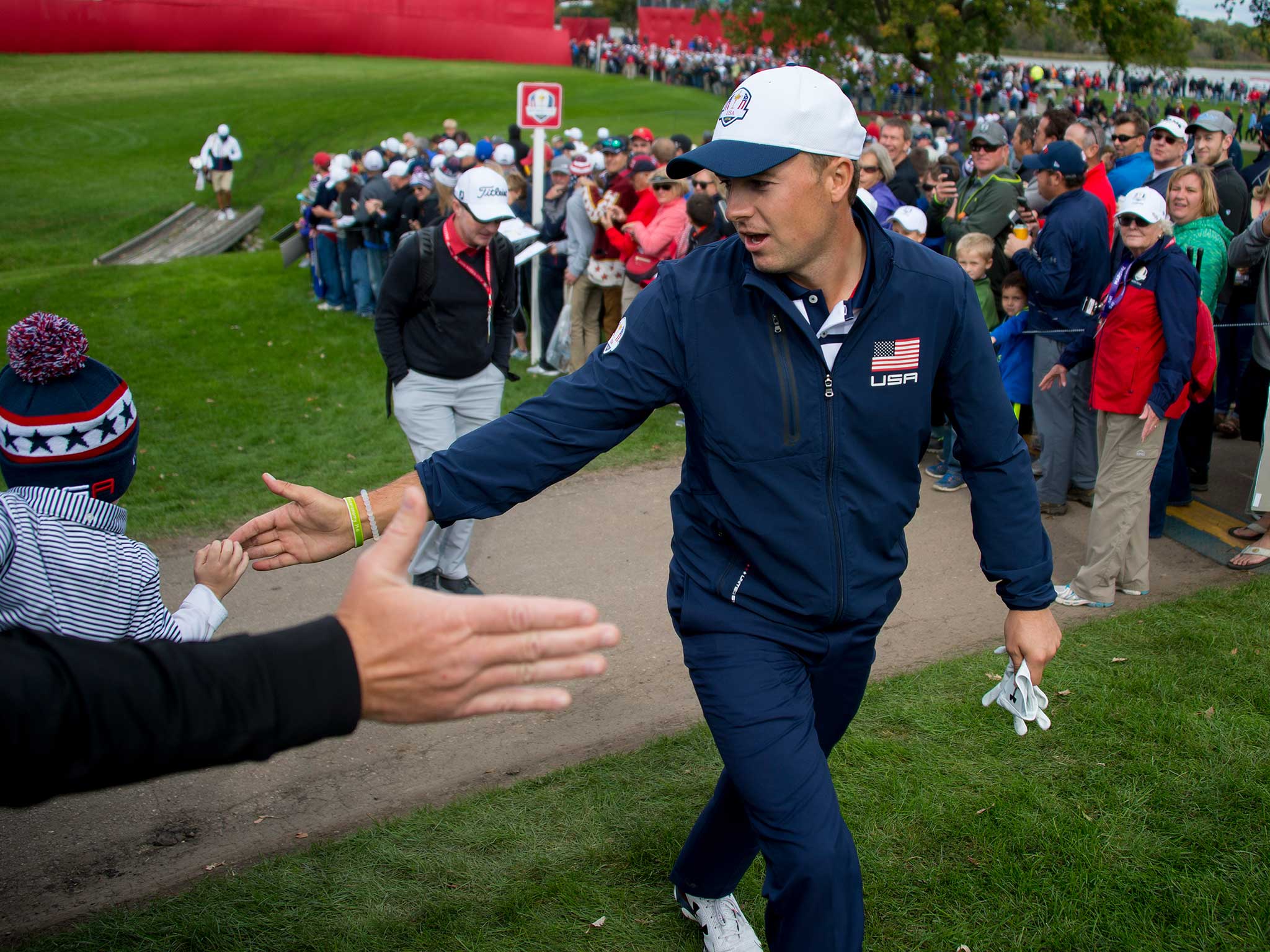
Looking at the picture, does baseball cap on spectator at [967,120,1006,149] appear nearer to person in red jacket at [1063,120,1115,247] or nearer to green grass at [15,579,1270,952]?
person in red jacket at [1063,120,1115,247]

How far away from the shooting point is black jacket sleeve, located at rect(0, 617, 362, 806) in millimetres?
1547

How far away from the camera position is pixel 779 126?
2.73 m

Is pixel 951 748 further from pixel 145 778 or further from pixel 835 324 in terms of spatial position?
pixel 145 778

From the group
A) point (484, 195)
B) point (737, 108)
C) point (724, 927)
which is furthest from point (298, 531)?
point (484, 195)

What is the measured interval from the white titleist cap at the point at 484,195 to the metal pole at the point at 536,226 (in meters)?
4.96

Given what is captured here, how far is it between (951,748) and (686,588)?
209cm

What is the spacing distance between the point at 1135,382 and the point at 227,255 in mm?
17856

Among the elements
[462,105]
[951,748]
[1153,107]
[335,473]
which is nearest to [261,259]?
[335,473]

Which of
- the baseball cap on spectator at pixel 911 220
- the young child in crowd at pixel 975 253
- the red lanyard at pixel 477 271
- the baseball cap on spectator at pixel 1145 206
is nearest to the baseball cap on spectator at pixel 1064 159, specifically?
the young child in crowd at pixel 975 253

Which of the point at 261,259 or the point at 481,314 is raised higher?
the point at 481,314

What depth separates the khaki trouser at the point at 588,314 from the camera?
1070 cm

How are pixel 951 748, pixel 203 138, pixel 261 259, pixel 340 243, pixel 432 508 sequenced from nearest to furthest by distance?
pixel 432 508
pixel 951 748
pixel 340 243
pixel 261 259
pixel 203 138

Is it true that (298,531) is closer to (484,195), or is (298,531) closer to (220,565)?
(220,565)

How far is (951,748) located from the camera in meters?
4.48
